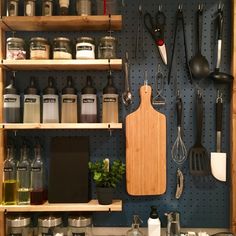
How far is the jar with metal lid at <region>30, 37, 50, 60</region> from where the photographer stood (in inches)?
68.8

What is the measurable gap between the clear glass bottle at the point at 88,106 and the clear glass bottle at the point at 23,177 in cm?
37

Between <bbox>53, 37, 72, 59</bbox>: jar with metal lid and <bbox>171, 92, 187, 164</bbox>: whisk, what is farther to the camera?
<bbox>171, 92, 187, 164</bbox>: whisk

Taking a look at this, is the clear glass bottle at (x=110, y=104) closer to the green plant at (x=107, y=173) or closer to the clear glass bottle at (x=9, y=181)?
the green plant at (x=107, y=173)

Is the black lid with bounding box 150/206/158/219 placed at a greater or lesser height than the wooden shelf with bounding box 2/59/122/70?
lesser

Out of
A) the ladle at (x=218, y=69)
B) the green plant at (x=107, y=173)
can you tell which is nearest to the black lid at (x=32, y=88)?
the green plant at (x=107, y=173)

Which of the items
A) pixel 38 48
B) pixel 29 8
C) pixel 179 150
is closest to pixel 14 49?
pixel 38 48

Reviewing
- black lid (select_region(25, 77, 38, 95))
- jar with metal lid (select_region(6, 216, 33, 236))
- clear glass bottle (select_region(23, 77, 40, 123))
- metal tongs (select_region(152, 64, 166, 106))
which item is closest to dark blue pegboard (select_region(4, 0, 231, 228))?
metal tongs (select_region(152, 64, 166, 106))

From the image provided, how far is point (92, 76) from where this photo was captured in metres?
1.90

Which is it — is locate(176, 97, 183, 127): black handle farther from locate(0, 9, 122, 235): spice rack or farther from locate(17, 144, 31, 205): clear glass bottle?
locate(17, 144, 31, 205): clear glass bottle

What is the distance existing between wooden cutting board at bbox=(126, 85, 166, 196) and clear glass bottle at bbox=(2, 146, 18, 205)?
23.5 inches

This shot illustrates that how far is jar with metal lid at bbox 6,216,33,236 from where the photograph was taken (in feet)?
5.80

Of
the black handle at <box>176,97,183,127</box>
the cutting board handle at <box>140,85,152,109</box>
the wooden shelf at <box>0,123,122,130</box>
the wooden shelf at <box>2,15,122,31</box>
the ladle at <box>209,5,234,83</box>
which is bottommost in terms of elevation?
the wooden shelf at <box>0,123,122,130</box>

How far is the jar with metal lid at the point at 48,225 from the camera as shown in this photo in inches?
69.5

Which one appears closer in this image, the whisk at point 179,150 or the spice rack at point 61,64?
the spice rack at point 61,64
